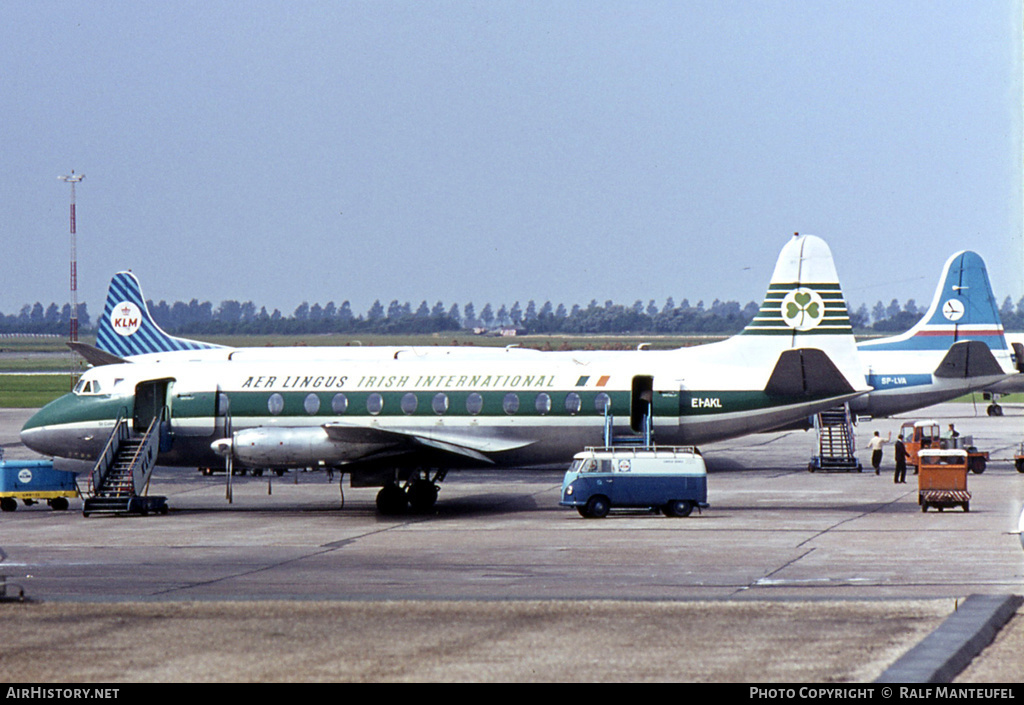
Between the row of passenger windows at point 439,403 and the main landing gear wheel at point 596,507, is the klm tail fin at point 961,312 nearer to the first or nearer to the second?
the row of passenger windows at point 439,403

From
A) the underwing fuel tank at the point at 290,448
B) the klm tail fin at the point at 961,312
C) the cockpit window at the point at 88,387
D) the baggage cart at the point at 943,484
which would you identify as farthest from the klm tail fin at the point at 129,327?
the baggage cart at the point at 943,484

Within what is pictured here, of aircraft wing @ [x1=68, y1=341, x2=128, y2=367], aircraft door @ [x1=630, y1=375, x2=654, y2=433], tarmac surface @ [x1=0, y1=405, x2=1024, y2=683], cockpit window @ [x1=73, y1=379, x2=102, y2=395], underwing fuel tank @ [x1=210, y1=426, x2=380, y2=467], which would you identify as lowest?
tarmac surface @ [x1=0, y1=405, x2=1024, y2=683]

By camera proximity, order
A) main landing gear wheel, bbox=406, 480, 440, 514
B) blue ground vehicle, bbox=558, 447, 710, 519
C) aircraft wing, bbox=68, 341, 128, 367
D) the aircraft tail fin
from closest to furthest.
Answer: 1. blue ground vehicle, bbox=558, 447, 710, 519
2. main landing gear wheel, bbox=406, 480, 440, 514
3. the aircraft tail fin
4. aircraft wing, bbox=68, 341, 128, 367

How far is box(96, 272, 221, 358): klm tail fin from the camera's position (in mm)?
58562

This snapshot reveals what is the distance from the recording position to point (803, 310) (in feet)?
121

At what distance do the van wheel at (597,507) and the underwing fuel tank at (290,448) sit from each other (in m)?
6.24

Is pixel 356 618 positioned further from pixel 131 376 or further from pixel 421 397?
pixel 131 376

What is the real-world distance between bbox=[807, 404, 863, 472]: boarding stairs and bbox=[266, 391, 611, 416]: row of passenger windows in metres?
15.5

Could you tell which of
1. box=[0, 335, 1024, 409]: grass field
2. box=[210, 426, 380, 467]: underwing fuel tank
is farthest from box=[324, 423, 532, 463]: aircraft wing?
box=[0, 335, 1024, 409]: grass field

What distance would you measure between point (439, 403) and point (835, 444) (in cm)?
1957

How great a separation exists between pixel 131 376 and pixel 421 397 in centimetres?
943

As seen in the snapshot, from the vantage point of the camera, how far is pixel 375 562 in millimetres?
25625

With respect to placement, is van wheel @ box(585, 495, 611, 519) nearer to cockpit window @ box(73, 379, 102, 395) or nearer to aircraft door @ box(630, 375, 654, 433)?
aircraft door @ box(630, 375, 654, 433)
